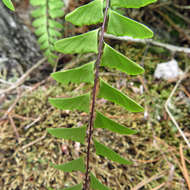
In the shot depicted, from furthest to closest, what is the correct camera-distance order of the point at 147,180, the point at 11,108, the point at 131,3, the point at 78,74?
the point at 11,108, the point at 147,180, the point at 78,74, the point at 131,3

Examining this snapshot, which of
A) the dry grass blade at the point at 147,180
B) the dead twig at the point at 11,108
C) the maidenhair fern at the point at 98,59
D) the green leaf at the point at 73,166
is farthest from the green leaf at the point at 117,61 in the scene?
the dead twig at the point at 11,108

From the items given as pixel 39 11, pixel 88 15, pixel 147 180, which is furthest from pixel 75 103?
pixel 39 11

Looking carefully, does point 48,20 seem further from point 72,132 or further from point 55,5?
point 72,132

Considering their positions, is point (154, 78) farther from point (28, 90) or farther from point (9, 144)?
point (9, 144)

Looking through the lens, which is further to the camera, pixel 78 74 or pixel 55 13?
pixel 55 13

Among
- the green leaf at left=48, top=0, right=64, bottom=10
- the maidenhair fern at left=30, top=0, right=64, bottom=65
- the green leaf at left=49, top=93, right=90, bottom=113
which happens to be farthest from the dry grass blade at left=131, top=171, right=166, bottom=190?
the green leaf at left=48, top=0, right=64, bottom=10

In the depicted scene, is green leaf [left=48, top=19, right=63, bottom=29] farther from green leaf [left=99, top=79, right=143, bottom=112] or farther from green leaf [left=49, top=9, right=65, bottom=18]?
green leaf [left=99, top=79, right=143, bottom=112]
